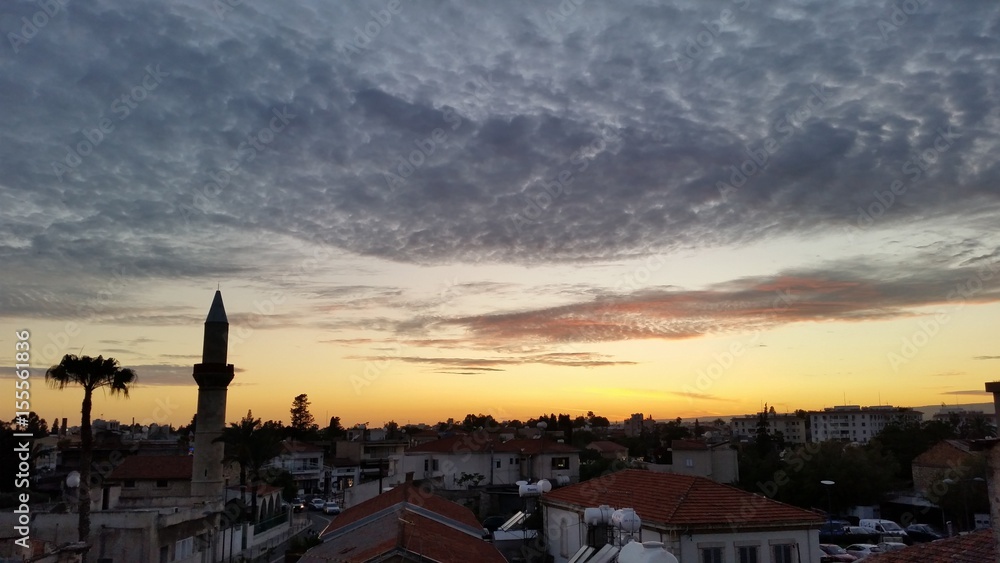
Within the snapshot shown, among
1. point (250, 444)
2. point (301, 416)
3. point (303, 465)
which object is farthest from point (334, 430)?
point (250, 444)

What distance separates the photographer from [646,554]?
1305 cm

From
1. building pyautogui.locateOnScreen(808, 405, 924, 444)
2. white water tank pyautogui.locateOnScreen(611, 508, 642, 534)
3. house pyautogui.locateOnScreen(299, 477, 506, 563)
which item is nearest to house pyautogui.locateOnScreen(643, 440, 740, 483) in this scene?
house pyautogui.locateOnScreen(299, 477, 506, 563)

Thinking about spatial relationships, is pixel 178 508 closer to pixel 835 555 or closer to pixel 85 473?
pixel 85 473

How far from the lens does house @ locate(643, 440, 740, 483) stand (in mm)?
56500

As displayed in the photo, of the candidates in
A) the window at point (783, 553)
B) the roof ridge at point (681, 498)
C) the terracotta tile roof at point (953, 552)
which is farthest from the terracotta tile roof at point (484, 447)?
the terracotta tile roof at point (953, 552)

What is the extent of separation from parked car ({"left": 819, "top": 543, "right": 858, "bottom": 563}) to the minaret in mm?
34116

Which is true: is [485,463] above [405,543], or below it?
below

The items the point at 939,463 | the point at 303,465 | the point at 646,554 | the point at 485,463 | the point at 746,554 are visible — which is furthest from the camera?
the point at 303,465

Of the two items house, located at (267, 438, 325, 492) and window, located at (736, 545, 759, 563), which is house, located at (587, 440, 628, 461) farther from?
window, located at (736, 545, 759, 563)

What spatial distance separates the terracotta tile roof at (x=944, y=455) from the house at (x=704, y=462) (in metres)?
14.4

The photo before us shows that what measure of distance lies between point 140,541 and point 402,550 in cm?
1472

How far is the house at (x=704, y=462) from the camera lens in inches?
2224

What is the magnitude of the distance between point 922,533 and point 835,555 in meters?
12.4

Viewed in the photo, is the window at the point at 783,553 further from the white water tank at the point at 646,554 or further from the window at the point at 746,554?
the white water tank at the point at 646,554
